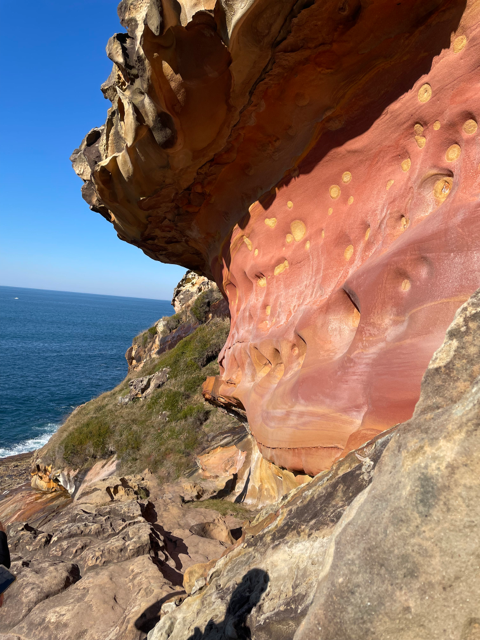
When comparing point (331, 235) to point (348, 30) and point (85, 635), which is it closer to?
point (348, 30)

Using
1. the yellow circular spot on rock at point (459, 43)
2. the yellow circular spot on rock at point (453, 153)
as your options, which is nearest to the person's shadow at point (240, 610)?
the yellow circular spot on rock at point (453, 153)

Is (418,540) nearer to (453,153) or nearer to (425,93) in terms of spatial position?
(453,153)

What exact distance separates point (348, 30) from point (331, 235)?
1977 millimetres

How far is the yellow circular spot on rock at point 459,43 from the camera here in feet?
10.3

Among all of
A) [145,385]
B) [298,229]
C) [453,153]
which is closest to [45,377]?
[145,385]

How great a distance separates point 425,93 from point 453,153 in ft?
2.24

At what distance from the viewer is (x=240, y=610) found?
2602 millimetres

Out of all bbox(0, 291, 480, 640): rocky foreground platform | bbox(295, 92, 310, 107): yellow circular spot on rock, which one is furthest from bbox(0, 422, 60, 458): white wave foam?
bbox(295, 92, 310, 107): yellow circular spot on rock

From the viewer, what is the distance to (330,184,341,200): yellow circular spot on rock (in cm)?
470

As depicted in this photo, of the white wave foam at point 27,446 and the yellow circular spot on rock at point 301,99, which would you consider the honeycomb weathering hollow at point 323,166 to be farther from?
the white wave foam at point 27,446

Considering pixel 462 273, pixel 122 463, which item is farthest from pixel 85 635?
pixel 122 463

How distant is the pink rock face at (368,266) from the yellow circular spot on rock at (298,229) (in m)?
0.02

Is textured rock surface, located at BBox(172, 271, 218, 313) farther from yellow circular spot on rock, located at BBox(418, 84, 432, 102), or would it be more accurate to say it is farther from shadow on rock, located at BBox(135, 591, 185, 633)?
yellow circular spot on rock, located at BBox(418, 84, 432, 102)

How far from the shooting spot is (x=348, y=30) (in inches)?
145
